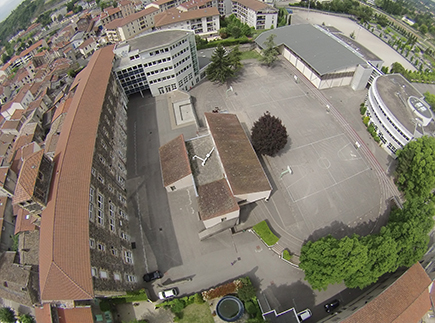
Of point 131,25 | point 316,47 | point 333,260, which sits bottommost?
point 333,260

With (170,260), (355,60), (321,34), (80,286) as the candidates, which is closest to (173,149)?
(170,260)

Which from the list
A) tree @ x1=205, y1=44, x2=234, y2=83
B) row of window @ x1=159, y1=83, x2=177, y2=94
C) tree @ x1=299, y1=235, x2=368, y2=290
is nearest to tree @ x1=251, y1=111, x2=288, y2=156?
tree @ x1=299, y1=235, x2=368, y2=290

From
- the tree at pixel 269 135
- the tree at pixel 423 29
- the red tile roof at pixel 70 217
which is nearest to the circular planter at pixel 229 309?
the red tile roof at pixel 70 217

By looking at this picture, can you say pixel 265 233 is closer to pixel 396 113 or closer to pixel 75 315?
pixel 75 315

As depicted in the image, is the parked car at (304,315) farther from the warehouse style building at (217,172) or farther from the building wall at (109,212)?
the building wall at (109,212)

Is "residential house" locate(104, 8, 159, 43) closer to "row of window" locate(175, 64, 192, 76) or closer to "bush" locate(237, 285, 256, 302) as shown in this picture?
"row of window" locate(175, 64, 192, 76)

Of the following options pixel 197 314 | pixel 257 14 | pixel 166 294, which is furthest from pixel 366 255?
pixel 257 14
